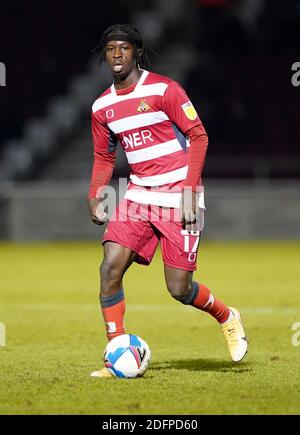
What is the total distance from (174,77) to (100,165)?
17.3 m

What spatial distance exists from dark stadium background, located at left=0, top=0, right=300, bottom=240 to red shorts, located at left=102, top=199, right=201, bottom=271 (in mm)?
12571

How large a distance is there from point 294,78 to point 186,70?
8.86 ft

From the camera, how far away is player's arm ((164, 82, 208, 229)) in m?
6.91

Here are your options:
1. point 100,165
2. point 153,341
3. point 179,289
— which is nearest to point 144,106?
point 100,165

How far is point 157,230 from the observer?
285 inches

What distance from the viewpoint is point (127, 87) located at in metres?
7.16

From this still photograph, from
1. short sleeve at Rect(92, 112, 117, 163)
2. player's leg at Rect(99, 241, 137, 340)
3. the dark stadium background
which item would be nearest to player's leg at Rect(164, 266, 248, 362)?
player's leg at Rect(99, 241, 137, 340)

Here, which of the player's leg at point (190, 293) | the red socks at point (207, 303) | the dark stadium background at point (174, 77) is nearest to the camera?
the player's leg at point (190, 293)

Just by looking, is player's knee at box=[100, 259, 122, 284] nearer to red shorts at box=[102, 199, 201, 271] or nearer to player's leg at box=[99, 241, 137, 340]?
player's leg at box=[99, 241, 137, 340]

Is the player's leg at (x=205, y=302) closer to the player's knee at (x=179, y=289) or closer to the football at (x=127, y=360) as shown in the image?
the player's knee at (x=179, y=289)

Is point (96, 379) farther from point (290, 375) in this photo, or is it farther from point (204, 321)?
point (204, 321)

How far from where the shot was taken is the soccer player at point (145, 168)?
7020 mm

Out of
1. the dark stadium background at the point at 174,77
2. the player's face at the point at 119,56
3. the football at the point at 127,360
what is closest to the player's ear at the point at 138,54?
the player's face at the point at 119,56

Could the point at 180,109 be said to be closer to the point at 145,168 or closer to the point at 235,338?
the point at 145,168
